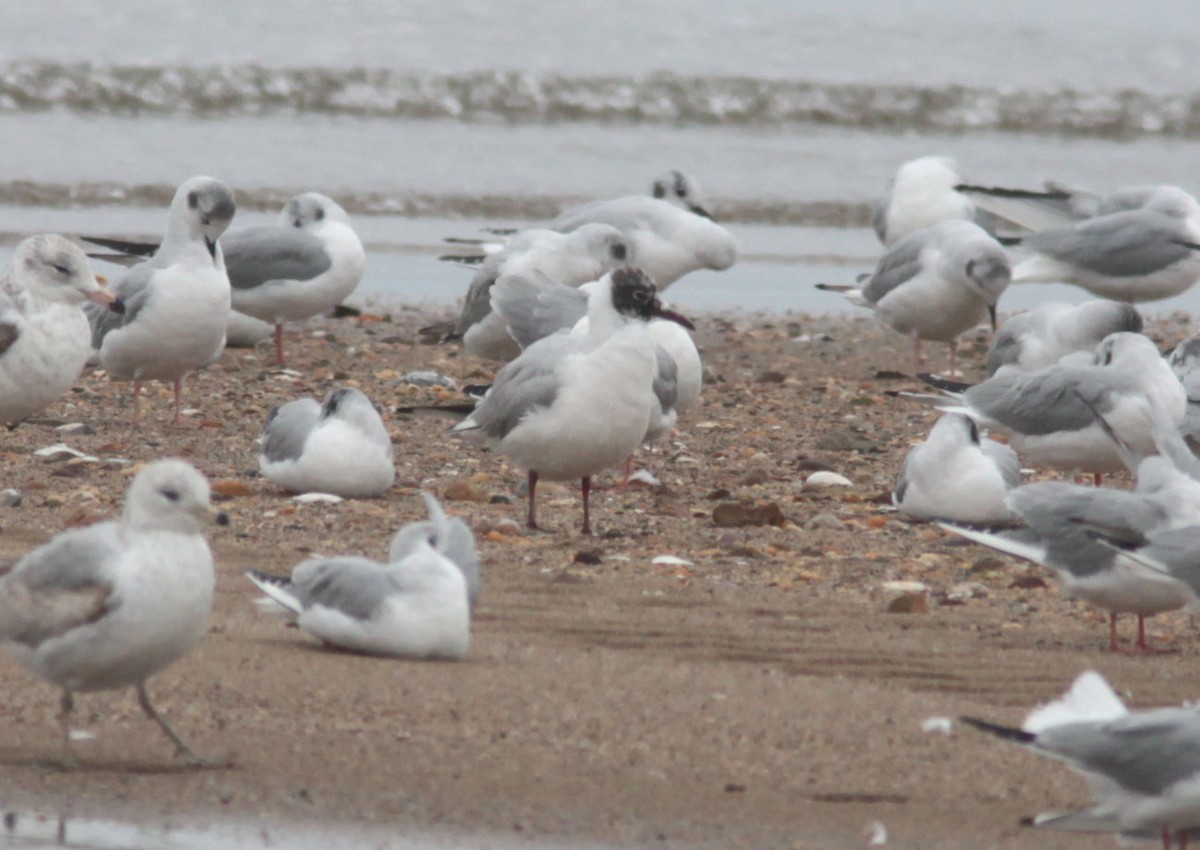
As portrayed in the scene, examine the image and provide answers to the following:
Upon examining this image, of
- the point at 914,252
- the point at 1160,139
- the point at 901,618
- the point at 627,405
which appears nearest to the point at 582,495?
the point at 627,405

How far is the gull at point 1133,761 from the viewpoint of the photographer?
152 inches

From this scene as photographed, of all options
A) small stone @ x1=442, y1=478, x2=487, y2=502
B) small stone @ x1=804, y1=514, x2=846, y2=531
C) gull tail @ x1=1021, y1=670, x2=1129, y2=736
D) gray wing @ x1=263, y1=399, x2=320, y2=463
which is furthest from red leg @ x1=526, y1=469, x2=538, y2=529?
gull tail @ x1=1021, y1=670, x2=1129, y2=736

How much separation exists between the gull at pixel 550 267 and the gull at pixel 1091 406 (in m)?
2.56

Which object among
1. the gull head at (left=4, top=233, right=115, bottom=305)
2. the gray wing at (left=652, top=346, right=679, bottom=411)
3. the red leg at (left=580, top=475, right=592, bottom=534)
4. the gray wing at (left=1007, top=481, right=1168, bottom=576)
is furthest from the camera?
the gray wing at (left=652, top=346, right=679, bottom=411)

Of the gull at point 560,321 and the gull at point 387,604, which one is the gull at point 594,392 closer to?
the gull at point 560,321

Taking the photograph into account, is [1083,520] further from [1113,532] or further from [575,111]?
[575,111]

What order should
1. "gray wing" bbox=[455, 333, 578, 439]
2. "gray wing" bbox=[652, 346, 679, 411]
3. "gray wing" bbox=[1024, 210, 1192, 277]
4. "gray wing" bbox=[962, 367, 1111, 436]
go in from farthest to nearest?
"gray wing" bbox=[1024, 210, 1192, 277]
"gray wing" bbox=[652, 346, 679, 411]
"gray wing" bbox=[962, 367, 1111, 436]
"gray wing" bbox=[455, 333, 578, 439]

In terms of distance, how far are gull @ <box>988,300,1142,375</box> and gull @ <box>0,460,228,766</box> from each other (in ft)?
19.0

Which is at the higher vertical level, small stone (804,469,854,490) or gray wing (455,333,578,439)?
gray wing (455,333,578,439)

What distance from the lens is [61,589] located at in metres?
4.28

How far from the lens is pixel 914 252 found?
450 inches

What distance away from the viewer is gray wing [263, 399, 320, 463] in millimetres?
7383

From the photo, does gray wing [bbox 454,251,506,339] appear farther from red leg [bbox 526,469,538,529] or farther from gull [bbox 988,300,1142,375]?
red leg [bbox 526,469,538,529]

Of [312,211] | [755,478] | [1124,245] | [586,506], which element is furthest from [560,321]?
[1124,245]
